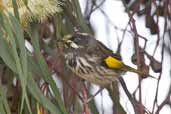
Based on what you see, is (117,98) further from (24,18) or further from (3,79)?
(3,79)

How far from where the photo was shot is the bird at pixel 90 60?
1.05 m

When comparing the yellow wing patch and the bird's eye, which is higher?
the bird's eye

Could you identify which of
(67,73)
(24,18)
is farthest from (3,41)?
(67,73)

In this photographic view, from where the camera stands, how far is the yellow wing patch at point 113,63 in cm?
106

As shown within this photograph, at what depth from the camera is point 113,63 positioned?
106cm

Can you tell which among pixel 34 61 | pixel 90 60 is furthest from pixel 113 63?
pixel 34 61

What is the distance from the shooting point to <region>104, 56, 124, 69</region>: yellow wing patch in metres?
1.06

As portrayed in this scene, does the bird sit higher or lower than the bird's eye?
lower

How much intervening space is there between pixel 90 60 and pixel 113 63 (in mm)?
43

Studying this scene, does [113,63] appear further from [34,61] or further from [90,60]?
[34,61]

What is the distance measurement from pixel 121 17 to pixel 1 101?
3.23ft

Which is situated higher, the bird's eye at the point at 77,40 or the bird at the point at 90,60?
the bird's eye at the point at 77,40

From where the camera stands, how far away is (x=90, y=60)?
1077 mm

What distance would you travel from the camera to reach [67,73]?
1.31 m
